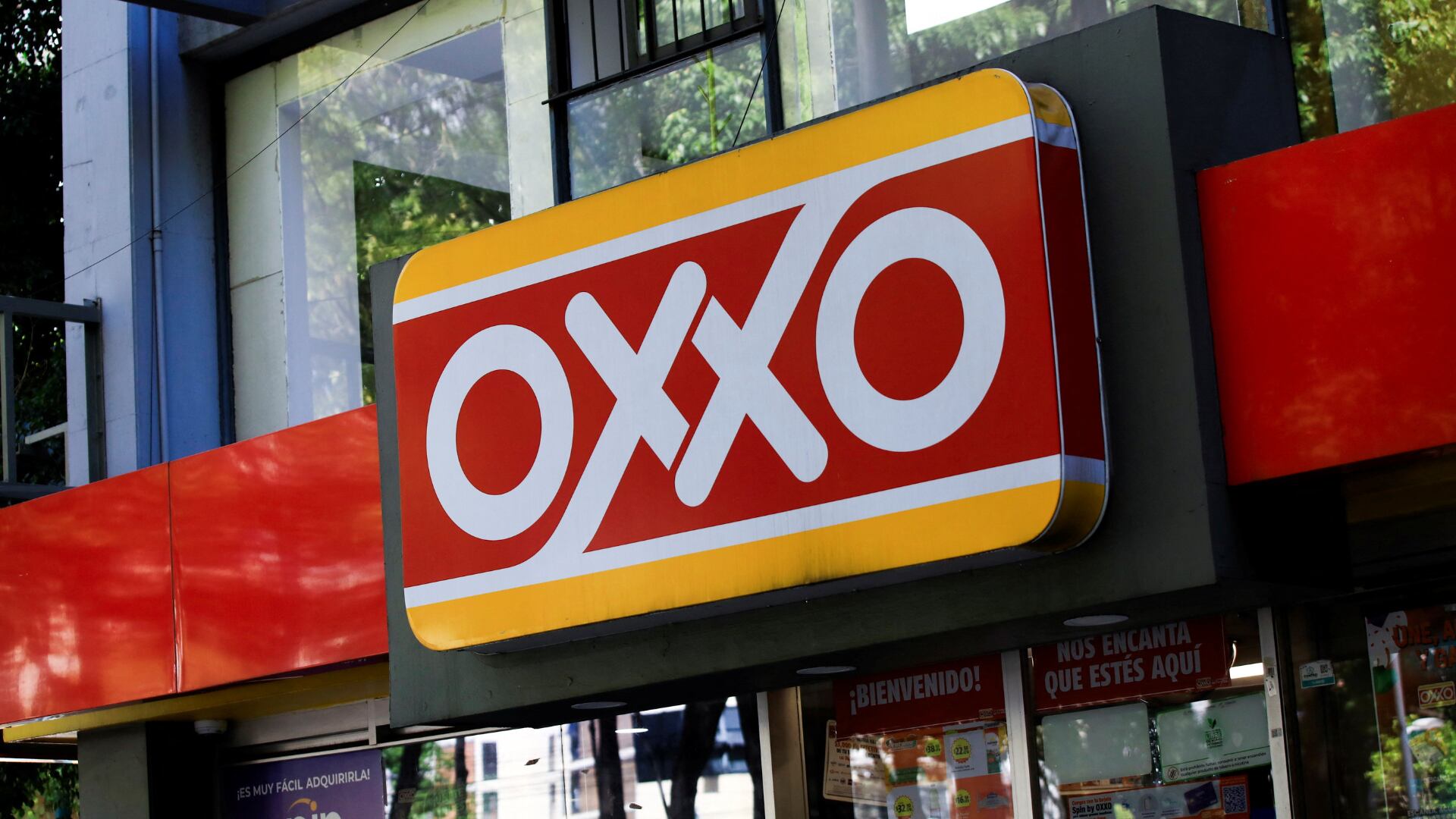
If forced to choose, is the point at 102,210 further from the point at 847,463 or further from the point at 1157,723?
the point at 1157,723

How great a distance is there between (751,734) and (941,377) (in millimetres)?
3579

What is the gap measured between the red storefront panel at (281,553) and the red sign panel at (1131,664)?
3564 mm

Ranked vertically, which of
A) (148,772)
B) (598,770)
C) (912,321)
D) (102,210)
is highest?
(102,210)

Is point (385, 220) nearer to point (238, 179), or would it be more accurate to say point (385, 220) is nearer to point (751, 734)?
point (238, 179)

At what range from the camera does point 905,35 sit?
9.88 meters

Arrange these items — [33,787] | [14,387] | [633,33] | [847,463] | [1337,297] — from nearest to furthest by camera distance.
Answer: [1337,297]
[847,463]
[633,33]
[14,387]
[33,787]

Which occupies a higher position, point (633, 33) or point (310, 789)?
point (633, 33)

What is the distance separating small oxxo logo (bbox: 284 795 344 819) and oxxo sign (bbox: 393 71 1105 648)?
3.90m

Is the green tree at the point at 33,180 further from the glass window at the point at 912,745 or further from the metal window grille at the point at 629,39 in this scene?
the glass window at the point at 912,745

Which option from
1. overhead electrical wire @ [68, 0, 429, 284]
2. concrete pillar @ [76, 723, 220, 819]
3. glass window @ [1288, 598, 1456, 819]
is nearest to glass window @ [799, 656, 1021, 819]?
glass window @ [1288, 598, 1456, 819]

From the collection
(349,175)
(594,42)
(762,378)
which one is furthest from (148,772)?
(762,378)

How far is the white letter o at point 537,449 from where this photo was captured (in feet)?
28.8

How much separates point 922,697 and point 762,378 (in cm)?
252

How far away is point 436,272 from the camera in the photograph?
9367mm
